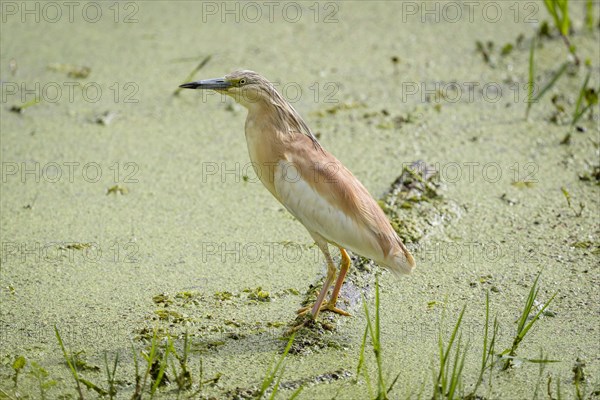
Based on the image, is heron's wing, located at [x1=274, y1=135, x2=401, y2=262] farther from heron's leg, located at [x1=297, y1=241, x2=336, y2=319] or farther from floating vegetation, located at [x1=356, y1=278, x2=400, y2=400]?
floating vegetation, located at [x1=356, y1=278, x2=400, y2=400]

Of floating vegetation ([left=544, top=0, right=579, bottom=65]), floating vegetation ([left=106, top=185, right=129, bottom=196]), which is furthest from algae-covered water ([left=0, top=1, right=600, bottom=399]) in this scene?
floating vegetation ([left=544, top=0, right=579, bottom=65])

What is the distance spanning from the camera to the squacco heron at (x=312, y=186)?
2609 millimetres

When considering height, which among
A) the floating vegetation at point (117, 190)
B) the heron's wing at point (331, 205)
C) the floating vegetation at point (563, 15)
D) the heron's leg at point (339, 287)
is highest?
the floating vegetation at point (563, 15)

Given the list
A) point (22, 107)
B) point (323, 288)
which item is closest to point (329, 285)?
point (323, 288)

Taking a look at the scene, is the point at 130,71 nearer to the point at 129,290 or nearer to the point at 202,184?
the point at 202,184

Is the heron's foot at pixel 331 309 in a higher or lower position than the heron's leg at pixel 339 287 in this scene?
lower

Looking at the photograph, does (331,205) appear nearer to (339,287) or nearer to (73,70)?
(339,287)

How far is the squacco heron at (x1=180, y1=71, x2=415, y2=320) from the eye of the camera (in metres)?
2.61

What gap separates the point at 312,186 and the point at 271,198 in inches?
31.1

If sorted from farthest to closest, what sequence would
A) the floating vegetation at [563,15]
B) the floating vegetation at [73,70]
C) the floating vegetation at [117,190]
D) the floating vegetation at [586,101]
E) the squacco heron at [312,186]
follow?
the floating vegetation at [73,70] → the floating vegetation at [563,15] → the floating vegetation at [586,101] → the floating vegetation at [117,190] → the squacco heron at [312,186]

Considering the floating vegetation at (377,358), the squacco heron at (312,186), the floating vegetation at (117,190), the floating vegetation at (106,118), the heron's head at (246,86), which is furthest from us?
the floating vegetation at (106,118)

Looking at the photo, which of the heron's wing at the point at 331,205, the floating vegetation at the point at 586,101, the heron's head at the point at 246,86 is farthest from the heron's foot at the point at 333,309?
the floating vegetation at the point at 586,101

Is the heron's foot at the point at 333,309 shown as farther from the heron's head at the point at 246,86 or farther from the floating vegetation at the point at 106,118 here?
the floating vegetation at the point at 106,118

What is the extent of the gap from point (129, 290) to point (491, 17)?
288cm
